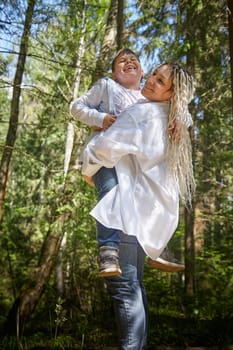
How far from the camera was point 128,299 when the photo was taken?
2139 mm

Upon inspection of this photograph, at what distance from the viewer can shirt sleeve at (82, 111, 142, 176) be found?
2279 mm

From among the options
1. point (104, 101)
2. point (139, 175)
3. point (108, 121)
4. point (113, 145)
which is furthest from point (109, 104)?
point (139, 175)

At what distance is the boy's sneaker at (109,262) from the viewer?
2014 mm

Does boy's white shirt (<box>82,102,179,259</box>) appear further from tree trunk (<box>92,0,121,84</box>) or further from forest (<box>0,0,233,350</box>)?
tree trunk (<box>92,0,121,84</box>)

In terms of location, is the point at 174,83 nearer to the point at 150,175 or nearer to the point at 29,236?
the point at 150,175

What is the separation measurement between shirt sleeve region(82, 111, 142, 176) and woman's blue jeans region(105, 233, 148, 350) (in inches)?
18.1

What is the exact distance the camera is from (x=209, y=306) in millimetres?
6070

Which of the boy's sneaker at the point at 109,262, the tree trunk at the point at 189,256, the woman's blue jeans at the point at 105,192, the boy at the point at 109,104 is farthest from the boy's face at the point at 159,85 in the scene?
the tree trunk at the point at 189,256

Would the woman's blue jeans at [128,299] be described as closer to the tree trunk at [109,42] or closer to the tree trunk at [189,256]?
the tree trunk at [109,42]

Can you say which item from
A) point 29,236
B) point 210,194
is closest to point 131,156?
point 210,194

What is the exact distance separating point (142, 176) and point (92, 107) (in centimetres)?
65

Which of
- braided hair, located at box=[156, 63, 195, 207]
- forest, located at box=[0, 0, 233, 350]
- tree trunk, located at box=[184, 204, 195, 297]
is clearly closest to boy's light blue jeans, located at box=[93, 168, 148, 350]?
braided hair, located at box=[156, 63, 195, 207]

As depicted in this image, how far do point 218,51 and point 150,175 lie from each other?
6.44m

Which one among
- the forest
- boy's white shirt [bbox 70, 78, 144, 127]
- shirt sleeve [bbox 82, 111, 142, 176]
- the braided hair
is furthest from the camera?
the forest
